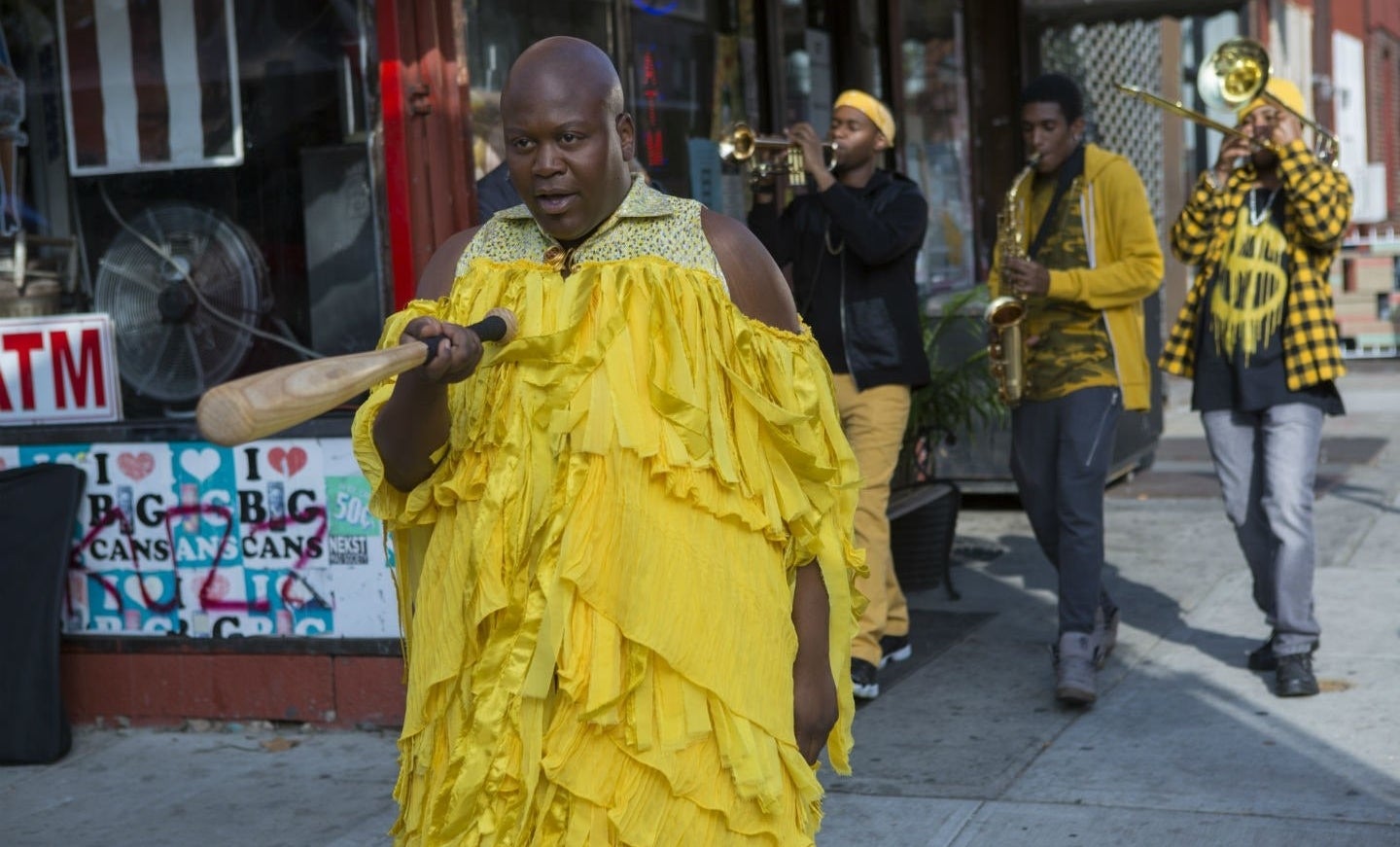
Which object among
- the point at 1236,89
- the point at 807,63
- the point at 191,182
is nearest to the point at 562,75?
the point at 191,182

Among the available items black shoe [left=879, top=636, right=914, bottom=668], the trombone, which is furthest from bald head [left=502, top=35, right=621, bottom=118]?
black shoe [left=879, top=636, right=914, bottom=668]

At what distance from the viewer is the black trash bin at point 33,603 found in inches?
213

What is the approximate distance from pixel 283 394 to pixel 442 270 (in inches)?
30.4

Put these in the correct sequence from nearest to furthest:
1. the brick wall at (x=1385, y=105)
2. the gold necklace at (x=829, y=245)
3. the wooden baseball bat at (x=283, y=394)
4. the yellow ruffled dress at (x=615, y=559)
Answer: the wooden baseball bat at (x=283, y=394)
the yellow ruffled dress at (x=615, y=559)
the gold necklace at (x=829, y=245)
the brick wall at (x=1385, y=105)

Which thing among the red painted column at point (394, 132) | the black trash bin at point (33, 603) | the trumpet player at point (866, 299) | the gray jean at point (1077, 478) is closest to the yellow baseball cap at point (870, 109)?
the trumpet player at point (866, 299)

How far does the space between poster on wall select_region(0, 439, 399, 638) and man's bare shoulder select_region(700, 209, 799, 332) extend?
277 cm

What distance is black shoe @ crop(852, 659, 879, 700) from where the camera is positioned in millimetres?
5629

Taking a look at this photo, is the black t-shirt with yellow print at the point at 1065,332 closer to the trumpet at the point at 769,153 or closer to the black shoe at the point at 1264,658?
the trumpet at the point at 769,153

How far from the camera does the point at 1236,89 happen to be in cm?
608

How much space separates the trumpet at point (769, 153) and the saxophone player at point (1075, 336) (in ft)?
2.17

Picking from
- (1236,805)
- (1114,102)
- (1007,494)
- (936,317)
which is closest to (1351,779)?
(1236,805)

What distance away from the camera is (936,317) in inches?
311

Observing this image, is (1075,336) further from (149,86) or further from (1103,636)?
(149,86)

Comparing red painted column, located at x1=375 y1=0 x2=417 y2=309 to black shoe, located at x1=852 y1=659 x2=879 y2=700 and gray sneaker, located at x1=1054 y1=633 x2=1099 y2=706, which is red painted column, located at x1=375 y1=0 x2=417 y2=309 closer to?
black shoe, located at x1=852 y1=659 x2=879 y2=700
